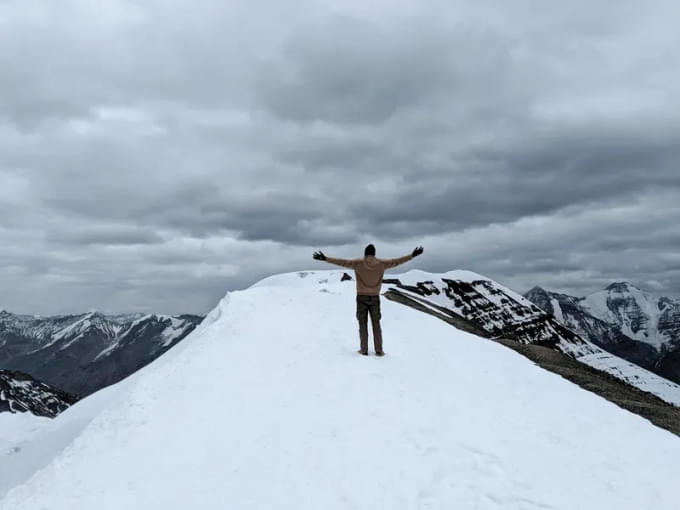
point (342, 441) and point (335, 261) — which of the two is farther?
point (335, 261)

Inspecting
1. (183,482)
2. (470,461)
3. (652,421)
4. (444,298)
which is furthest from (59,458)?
(444,298)

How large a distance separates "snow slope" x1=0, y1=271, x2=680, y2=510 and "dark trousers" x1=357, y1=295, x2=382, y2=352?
A: 2.43 feet

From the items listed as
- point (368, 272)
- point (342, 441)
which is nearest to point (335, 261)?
point (368, 272)

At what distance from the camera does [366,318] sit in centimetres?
1686

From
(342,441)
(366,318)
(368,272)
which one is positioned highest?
(368,272)

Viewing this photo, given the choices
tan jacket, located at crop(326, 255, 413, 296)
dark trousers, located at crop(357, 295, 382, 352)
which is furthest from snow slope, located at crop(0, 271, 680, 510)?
tan jacket, located at crop(326, 255, 413, 296)

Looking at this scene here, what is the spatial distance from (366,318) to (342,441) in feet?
22.0

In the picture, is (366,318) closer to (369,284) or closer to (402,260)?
(369,284)

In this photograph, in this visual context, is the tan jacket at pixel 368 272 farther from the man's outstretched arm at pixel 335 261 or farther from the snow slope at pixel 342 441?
the snow slope at pixel 342 441

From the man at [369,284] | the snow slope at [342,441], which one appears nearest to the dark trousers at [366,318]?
the man at [369,284]

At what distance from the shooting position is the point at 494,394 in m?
14.1

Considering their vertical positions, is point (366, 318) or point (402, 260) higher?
point (402, 260)

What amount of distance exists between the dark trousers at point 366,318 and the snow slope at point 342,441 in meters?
0.74

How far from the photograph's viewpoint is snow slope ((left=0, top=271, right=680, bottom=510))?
883cm
